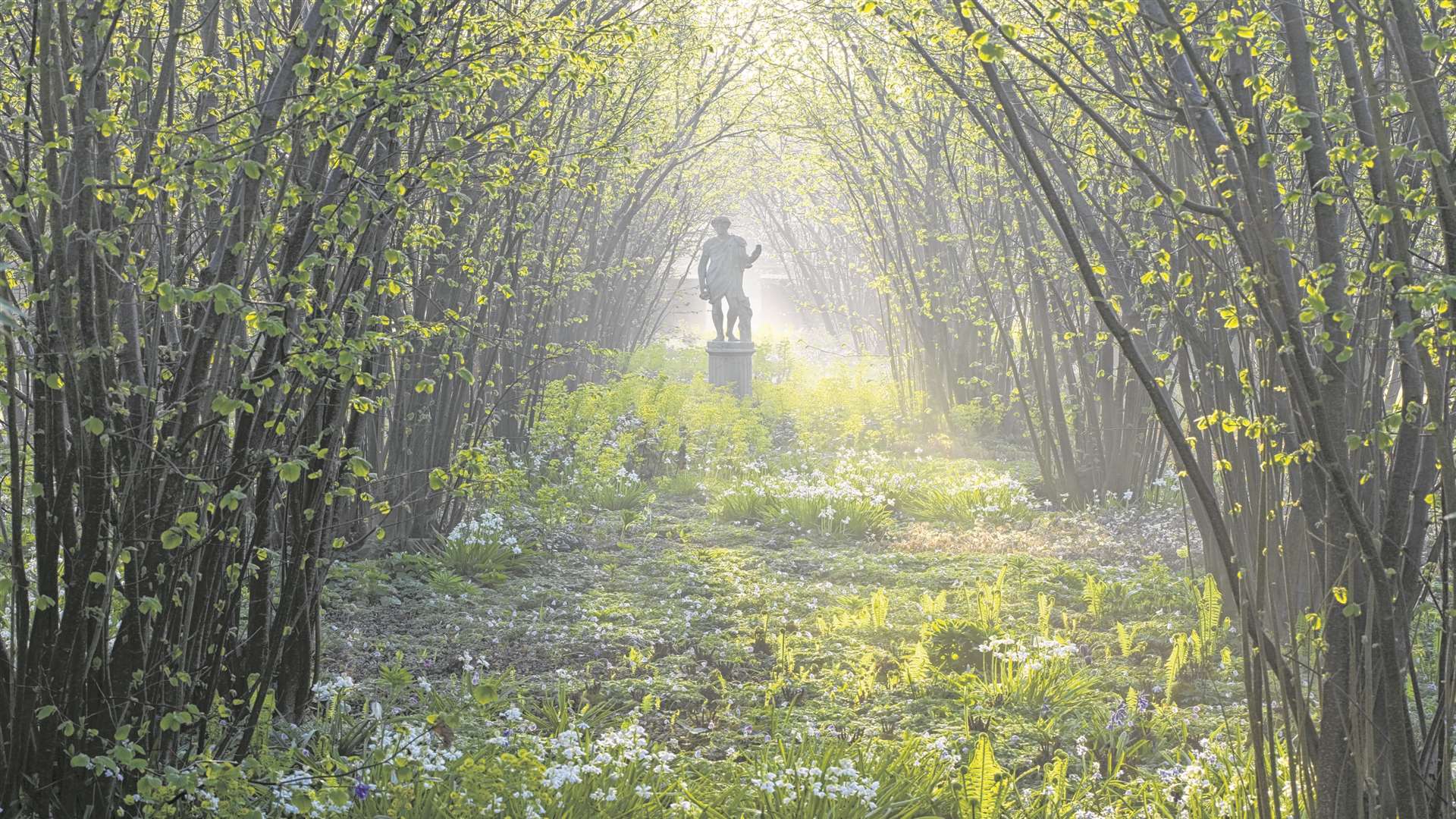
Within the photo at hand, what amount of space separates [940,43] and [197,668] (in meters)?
4.59

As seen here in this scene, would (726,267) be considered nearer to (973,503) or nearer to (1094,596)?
(973,503)

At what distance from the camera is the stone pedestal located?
15.0 meters

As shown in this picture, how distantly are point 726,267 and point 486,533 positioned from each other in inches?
374

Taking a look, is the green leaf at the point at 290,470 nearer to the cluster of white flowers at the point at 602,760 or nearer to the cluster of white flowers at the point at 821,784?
the cluster of white flowers at the point at 602,760

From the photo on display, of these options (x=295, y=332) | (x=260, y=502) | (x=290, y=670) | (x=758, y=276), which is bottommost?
(x=290, y=670)

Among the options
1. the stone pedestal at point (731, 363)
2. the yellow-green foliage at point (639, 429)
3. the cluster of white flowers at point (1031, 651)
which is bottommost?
the cluster of white flowers at point (1031, 651)

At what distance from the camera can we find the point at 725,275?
1497 centimetres

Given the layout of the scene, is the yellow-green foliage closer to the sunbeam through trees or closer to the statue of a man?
the sunbeam through trees

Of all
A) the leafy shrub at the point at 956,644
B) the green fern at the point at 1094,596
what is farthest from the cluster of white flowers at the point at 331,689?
the green fern at the point at 1094,596

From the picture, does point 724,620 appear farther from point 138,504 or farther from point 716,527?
point 138,504

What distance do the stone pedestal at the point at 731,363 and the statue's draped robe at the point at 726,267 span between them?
0.60 meters

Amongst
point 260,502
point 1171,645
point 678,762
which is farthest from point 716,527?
point 260,502

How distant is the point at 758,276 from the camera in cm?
5191

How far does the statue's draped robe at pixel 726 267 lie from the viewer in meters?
14.9
